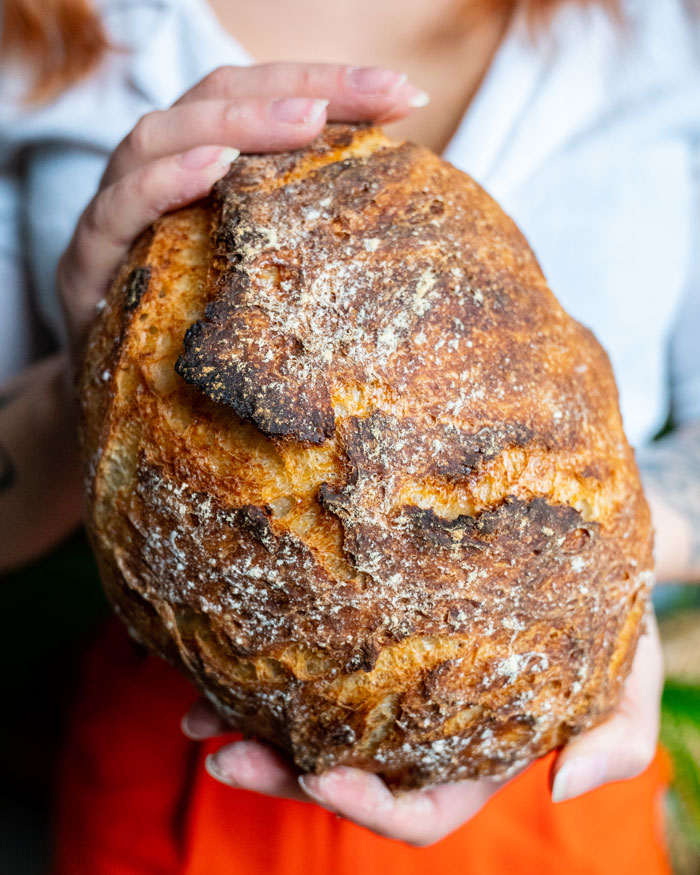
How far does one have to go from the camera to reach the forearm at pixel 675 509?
1.50m

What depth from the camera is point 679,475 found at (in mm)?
1587

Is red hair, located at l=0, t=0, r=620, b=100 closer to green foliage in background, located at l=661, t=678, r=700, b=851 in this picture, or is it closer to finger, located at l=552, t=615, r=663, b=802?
finger, located at l=552, t=615, r=663, b=802

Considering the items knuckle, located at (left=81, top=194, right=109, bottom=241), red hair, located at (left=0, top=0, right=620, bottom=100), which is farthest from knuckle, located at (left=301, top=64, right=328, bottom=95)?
red hair, located at (left=0, top=0, right=620, bottom=100)

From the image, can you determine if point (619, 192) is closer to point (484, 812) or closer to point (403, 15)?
point (403, 15)

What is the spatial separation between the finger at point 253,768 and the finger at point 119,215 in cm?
60

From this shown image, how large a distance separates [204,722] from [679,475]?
1082mm

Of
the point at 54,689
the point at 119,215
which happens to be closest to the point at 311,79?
the point at 119,215

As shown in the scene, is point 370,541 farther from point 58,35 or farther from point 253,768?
point 58,35

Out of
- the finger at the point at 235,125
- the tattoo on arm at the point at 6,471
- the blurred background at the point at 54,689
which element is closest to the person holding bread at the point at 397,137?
the tattoo on arm at the point at 6,471

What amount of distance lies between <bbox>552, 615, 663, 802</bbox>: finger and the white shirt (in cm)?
68

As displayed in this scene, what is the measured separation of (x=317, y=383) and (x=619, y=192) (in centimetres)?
102

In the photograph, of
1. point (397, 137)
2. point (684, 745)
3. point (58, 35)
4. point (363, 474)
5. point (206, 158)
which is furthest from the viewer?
point (684, 745)

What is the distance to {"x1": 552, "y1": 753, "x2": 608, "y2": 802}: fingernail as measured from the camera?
3.19ft

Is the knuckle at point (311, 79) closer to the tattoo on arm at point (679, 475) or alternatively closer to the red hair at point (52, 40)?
the red hair at point (52, 40)
